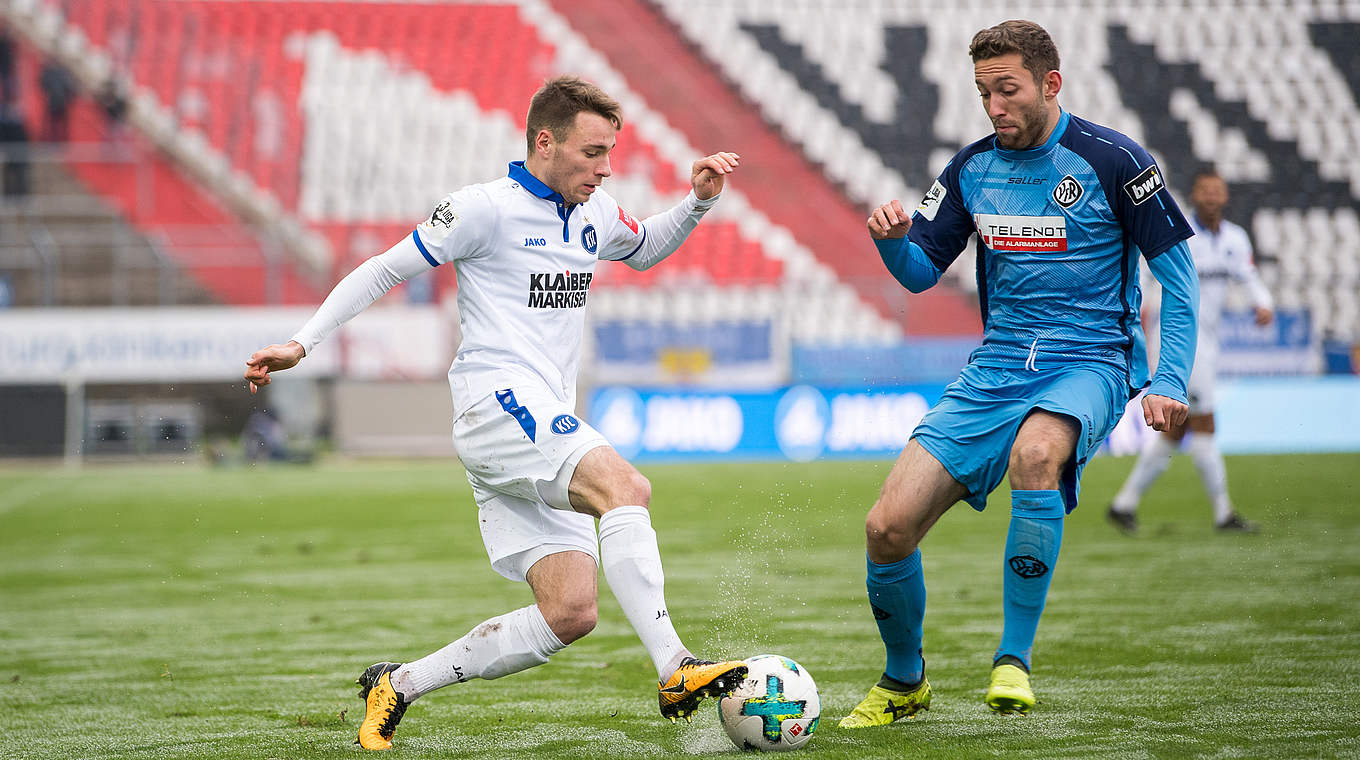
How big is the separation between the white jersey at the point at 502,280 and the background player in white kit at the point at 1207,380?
590 cm

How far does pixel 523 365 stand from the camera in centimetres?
420

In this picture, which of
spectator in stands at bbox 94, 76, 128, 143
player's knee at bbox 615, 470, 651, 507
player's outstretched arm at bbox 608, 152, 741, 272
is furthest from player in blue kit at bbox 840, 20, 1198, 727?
spectator in stands at bbox 94, 76, 128, 143

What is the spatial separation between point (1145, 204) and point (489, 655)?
2338mm

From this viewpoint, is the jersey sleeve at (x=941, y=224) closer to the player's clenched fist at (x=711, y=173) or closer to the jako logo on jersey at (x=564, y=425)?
the player's clenched fist at (x=711, y=173)

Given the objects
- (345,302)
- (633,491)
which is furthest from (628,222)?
(633,491)

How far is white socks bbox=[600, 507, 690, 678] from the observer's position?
3.82m

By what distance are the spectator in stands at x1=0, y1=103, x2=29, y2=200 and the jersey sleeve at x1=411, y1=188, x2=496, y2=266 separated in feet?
61.7

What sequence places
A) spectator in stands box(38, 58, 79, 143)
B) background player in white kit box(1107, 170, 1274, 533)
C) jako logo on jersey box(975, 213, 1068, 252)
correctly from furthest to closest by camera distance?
spectator in stands box(38, 58, 79, 143)
background player in white kit box(1107, 170, 1274, 533)
jako logo on jersey box(975, 213, 1068, 252)

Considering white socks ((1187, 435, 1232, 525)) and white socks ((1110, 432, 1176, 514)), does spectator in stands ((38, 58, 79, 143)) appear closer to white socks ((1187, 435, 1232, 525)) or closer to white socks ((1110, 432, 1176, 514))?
white socks ((1110, 432, 1176, 514))

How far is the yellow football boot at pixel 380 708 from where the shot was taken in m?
4.19

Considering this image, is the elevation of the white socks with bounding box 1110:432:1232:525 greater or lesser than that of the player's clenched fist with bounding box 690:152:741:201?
lesser

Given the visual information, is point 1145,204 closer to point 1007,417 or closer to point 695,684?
point 1007,417

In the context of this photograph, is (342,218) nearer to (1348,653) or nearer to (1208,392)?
(1208,392)

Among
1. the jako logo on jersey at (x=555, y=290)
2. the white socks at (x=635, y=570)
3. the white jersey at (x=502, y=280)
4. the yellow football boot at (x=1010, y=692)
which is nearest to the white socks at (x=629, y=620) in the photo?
the white socks at (x=635, y=570)
